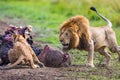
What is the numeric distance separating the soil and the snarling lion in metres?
0.47

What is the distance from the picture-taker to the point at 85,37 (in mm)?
10641

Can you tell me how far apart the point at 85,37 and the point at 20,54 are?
52.3 inches

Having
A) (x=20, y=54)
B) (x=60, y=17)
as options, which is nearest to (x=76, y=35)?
(x=20, y=54)

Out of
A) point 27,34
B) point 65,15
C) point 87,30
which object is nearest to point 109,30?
point 87,30

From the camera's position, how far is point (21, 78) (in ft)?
30.1

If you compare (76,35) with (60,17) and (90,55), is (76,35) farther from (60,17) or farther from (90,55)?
(60,17)

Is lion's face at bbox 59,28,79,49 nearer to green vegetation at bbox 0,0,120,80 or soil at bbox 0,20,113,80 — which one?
soil at bbox 0,20,113,80

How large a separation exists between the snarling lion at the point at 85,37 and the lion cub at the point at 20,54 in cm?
67

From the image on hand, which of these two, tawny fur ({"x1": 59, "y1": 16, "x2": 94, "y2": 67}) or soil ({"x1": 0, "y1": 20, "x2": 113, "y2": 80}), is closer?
soil ({"x1": 0, "y1": 20, "x2": 113, "y2": 80})

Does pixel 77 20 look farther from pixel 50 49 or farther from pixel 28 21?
pixel 28 21

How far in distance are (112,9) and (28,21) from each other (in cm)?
306

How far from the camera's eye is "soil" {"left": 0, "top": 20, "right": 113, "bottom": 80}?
928 cm

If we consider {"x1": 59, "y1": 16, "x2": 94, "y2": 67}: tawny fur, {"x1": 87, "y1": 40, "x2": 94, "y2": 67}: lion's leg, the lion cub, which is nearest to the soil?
the lion cub

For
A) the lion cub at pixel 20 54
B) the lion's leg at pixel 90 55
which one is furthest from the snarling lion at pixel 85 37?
the lion cub at pixel 20 54
